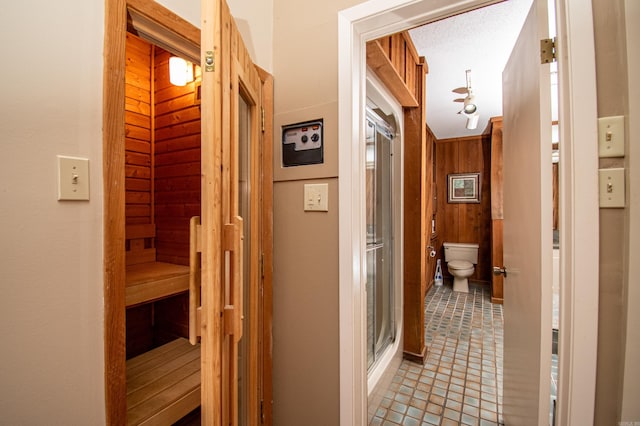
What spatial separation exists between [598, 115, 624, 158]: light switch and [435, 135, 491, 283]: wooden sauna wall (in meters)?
4.50

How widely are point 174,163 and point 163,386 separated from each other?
173cm

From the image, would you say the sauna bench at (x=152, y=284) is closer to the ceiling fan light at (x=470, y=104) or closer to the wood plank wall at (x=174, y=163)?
the wood plank wall at (x=174, y=163)

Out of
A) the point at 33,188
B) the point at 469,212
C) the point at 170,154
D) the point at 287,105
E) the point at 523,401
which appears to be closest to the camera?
the point at 33,188

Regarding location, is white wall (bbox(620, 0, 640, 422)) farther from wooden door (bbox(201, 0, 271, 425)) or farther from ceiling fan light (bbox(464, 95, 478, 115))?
ceiling fan light (bbox(464, 95, 478, 115))

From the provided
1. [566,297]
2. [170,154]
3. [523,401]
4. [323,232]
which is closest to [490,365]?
[523,401]

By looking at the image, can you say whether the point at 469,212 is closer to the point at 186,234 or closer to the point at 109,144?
the point at 186,234

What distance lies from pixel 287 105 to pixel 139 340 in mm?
2433

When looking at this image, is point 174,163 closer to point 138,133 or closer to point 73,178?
point 138,133

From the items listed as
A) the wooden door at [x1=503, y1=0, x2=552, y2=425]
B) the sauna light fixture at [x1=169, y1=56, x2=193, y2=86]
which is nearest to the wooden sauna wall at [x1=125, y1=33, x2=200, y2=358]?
the sauna light fixture at [x1=169, y1=56, x2=193, y2=86]

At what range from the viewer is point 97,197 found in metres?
0.83

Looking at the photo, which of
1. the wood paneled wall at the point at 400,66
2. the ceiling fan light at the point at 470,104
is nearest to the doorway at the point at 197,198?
the wood paneled wall at the point at 400,66

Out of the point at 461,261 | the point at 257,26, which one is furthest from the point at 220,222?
the point at 461,261

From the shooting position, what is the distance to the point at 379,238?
241cm

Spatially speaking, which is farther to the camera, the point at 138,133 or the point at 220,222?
the point at 138,133
